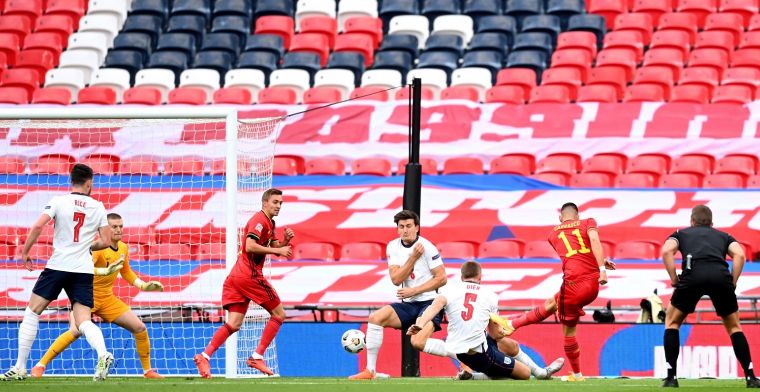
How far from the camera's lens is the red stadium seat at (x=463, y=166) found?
19844 mm

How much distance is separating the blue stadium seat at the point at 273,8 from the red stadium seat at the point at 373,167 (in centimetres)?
606

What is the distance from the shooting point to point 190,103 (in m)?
22.4

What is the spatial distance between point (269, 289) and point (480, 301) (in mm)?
1985

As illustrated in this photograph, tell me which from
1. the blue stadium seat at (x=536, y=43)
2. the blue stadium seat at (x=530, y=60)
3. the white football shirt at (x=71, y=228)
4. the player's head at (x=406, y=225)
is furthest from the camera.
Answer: the blue stadium seat at (x=536, y=43)

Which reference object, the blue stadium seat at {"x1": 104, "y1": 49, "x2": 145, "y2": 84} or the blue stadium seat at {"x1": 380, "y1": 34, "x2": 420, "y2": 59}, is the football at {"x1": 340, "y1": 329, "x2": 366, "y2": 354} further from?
the blue stadium seat at {"x1": 104, "y1": 49, "x2": 145, "y2": 84}

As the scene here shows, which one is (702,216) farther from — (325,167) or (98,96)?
(98,96)

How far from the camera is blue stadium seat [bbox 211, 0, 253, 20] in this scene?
82.9 feet

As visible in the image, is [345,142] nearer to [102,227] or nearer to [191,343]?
[191,343]

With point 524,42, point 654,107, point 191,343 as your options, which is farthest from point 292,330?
point 524,42

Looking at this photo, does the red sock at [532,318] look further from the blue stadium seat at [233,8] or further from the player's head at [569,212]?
the blue stadium seat at [233,8]

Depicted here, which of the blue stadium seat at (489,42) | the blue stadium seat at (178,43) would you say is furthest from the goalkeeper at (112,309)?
the blue stadium seat at (178,43)

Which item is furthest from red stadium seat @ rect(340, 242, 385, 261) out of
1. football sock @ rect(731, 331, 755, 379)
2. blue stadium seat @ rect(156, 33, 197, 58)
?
football sock @ rect(731, 331, 755, 379)

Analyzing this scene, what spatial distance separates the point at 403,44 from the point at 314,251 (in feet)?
21.6

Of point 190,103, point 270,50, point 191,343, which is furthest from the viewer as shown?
point 270,50
